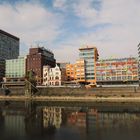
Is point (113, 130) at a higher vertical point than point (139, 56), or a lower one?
lower

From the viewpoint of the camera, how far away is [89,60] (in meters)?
180

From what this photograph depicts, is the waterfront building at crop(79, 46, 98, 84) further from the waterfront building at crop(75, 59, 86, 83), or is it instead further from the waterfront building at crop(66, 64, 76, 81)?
the waterfront building at crop(66, 64, 76, 81)

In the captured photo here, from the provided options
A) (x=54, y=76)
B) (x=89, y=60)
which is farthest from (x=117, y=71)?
(x=54, y=76)

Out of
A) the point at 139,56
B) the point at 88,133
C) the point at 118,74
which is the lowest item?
the point at 88,133

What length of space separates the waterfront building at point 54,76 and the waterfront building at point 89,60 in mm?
17129

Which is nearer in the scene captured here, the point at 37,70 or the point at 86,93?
the point at 86,93

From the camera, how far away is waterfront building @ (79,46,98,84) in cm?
17712

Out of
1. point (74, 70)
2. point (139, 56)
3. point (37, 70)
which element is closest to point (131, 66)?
point (139, 56)

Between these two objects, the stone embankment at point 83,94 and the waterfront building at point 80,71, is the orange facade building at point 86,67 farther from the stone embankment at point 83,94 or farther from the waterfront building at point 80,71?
the stone embankment at point 83,94

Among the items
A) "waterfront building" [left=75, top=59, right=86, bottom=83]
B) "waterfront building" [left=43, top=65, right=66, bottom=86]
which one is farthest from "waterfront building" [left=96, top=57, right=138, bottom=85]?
"waterfront building" [left=43, top=65, right=66, bottom=86]

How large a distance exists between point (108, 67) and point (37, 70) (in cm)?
5567

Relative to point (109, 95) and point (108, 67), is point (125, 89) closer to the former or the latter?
point (109, 95)

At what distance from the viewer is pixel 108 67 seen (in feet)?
562

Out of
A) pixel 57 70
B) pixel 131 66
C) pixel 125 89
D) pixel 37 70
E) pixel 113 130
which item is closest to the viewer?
pixel 113 130
